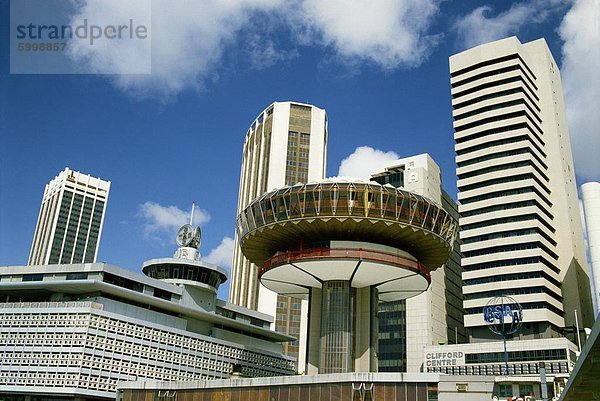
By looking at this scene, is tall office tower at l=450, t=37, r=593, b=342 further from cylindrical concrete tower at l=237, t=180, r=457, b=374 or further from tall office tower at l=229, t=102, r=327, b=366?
cylindrical concrete tower at l=237, t=180, r=457, b=374

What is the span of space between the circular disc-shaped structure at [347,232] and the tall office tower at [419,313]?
43964 mm

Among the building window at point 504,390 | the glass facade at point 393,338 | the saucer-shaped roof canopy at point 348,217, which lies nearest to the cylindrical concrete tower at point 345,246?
the saucer-shaped roof canopy at point 348,217

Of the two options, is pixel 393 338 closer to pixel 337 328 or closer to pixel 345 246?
pixel 337 328

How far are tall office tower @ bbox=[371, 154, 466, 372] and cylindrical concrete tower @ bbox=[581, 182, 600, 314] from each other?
2686 cm

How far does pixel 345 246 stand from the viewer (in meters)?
56.4

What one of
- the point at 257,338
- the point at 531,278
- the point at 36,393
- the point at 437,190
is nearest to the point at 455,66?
the point at 437,190

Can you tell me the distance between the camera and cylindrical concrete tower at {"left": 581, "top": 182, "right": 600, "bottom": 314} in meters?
99.7

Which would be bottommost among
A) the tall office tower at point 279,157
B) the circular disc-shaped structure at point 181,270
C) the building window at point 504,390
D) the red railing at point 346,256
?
the building window at point 504,390

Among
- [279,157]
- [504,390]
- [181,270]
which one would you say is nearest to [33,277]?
[181,270]

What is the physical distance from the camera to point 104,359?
63906 millimetres

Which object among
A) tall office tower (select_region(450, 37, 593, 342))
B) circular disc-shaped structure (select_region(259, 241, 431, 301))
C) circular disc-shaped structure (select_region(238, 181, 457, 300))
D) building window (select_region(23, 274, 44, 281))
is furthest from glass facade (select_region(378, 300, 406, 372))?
building window (select_region(23, 274, 44, 281))

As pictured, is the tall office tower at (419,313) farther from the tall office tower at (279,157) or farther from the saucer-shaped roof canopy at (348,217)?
the saucer-shaped roof canopy at (348,217)

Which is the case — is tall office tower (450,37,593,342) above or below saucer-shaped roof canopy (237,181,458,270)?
above

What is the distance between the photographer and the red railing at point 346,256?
55375 millimetres
